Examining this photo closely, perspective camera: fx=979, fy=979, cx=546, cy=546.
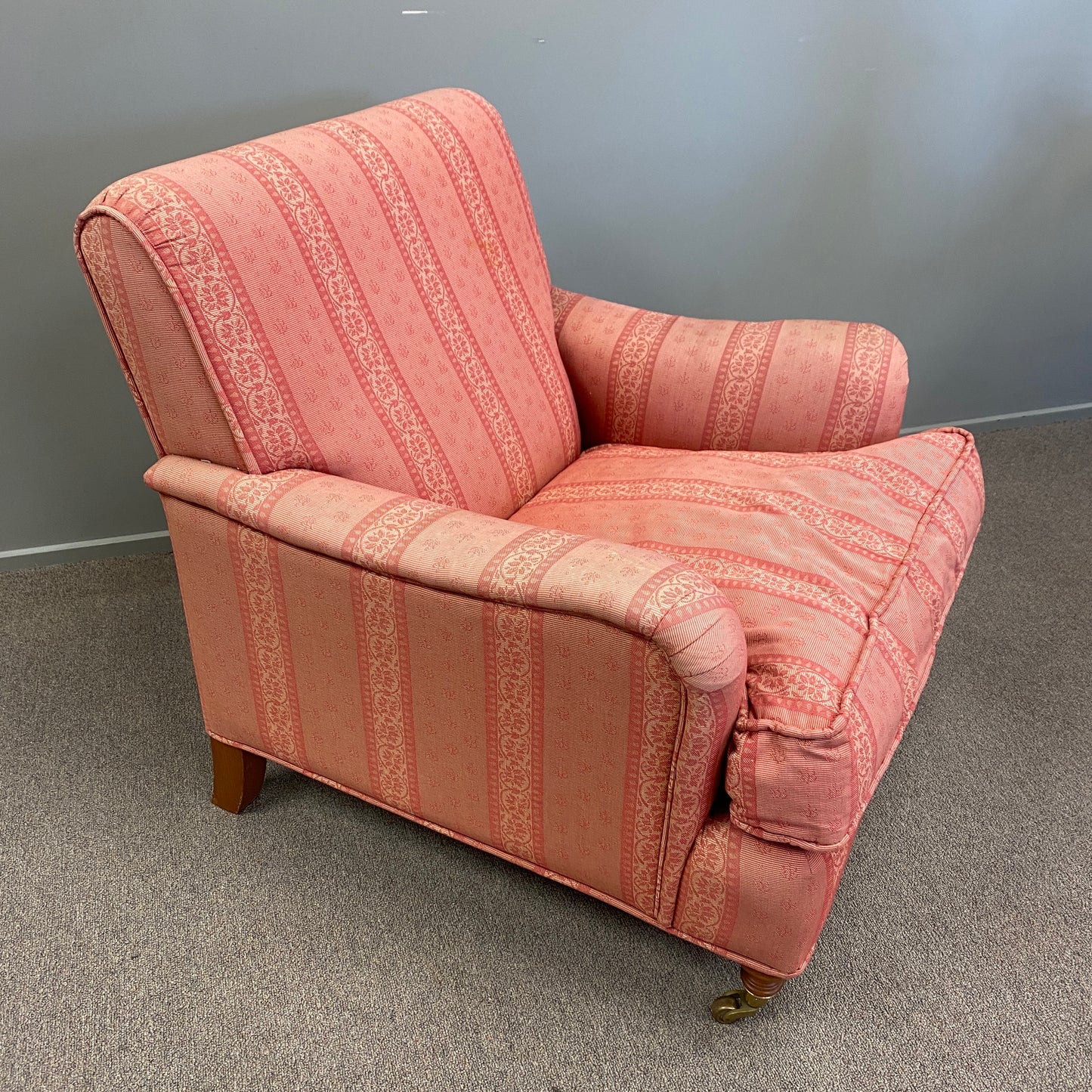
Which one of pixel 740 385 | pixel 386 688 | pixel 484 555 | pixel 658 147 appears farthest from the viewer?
pixel 658 147

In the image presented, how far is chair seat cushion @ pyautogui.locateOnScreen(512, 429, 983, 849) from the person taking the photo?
935 millimetres

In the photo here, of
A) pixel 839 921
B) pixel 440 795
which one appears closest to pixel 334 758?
pixel 440 795

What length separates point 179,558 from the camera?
1155 mm

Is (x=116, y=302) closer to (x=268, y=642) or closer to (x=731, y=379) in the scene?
(x=268, y=642)

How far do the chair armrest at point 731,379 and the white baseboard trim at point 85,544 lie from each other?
2.91 feet

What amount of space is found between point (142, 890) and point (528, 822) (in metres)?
0.55

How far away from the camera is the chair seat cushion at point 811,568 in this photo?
0.93 meters

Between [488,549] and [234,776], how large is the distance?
62 cm

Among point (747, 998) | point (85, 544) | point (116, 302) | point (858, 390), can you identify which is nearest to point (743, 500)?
point (858, 390)

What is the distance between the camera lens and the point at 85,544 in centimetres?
186

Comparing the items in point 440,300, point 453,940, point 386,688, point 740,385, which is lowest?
point 453,940

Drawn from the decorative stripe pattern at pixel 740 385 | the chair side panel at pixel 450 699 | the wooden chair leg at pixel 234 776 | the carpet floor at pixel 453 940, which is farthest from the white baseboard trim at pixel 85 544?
the decorative stripe pattern at pixel 740 385

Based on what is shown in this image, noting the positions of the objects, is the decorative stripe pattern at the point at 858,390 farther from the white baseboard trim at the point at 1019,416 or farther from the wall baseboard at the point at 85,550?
the white baseboard trim at the point at 1019,416

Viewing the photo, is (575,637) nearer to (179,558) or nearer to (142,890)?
(179,558)
